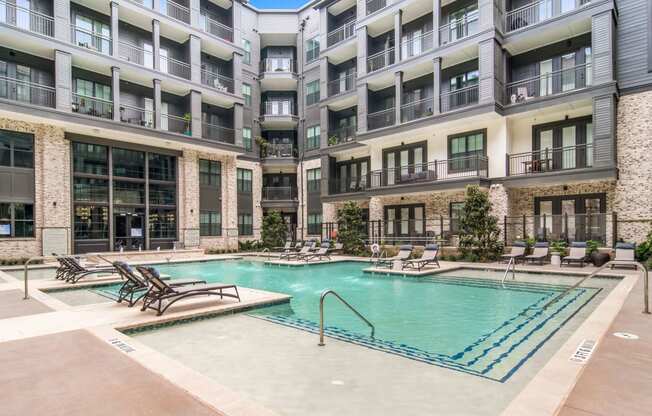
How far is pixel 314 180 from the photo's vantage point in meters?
31.5

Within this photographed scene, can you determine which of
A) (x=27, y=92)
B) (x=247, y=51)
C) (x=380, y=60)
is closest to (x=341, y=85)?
(x=380, y=60)

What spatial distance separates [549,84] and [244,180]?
2211 cm

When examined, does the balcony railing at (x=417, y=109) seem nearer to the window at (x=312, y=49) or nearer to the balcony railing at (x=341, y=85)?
the balcony railing at (x=341, y=85)

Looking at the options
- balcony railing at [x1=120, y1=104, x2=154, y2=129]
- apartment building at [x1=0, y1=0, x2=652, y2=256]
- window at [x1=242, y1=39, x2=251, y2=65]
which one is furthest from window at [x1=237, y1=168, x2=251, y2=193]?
window at [x1=242, y1=39, x2=251, y2=65]

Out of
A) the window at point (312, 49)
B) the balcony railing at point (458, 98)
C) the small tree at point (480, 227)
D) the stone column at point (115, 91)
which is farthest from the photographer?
the window at point (312, 49)

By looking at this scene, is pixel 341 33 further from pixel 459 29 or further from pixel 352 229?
pixel 352 229

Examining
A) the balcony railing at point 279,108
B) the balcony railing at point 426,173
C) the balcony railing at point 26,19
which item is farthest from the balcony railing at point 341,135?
the balcony railing at point 26,19

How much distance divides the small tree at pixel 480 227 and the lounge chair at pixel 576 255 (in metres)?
2.81

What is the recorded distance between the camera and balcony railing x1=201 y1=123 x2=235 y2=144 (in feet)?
95.2

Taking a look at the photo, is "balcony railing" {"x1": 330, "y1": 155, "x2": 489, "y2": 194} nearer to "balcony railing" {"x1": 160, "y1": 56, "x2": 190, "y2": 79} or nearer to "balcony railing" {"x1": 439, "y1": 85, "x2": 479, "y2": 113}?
"balcony railing" {"x1": 439, "y1": 85, "x2": 479, "y2": 113}

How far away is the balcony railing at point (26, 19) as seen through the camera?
64.2 feet

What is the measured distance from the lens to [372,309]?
891cm

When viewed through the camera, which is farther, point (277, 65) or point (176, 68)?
point (277, 65)

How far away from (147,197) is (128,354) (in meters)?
22.3
